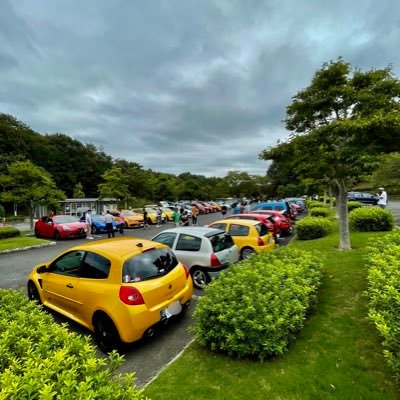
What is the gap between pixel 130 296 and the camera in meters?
3.77

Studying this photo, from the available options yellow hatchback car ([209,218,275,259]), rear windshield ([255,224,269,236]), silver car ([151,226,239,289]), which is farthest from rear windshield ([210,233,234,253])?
rear windshield ([255,224,269,236])

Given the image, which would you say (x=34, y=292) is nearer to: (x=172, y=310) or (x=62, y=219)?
(x=172, y=310)

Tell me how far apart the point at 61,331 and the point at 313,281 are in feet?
13.0

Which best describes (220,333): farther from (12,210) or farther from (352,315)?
(12,210)

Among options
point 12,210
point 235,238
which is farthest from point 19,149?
point 235,238

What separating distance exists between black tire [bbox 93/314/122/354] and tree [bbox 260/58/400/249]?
6383 mm

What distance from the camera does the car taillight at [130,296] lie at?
375 cm

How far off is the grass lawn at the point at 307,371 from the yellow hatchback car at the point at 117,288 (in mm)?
765

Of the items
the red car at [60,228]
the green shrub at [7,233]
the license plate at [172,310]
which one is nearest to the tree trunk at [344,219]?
the license plate at [172,310]

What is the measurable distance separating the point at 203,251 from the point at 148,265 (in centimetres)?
225

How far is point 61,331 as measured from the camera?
2.49 m

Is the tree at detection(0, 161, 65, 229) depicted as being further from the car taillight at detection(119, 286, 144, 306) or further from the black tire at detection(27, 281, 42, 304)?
the car taillight at detection(119, 286, 144, 306)

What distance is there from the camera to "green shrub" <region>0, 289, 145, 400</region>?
1.70 m

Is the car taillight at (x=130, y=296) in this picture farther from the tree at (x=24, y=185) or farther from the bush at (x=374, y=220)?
the tree at (x=24, y=185)
